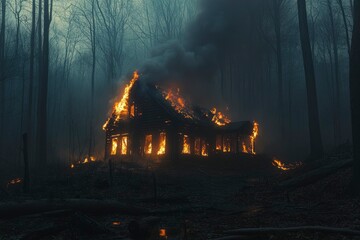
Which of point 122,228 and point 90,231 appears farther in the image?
point 122,228

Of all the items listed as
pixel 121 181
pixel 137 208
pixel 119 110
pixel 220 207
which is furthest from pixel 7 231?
pixel 119 110

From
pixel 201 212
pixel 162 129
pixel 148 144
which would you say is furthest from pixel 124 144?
pixel 201 212

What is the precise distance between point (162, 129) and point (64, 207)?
17377mm

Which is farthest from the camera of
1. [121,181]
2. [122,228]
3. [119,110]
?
[119,110]

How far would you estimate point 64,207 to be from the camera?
8.41 m

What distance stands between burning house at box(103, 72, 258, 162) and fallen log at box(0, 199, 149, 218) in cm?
1548

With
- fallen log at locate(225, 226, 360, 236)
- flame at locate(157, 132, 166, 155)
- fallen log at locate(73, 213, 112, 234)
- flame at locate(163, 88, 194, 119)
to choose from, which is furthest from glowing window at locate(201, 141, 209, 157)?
fallen log at locate(225, 226, 360, 236)

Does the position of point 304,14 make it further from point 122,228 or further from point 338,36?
point 338,36

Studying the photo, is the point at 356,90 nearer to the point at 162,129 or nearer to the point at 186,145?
the point at 162,129

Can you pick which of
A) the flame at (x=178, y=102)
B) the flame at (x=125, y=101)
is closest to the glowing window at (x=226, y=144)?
the flame at (x=178, y=102)

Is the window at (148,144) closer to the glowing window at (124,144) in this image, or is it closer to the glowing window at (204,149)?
the glowing window at (124,144)

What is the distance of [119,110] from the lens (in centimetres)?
2862

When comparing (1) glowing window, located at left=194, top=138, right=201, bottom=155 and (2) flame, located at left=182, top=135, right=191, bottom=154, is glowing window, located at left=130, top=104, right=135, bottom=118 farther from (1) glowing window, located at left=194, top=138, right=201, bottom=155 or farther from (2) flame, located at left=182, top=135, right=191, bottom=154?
(1) glowing window, located at left=194, top=138, right=201, bottom=155

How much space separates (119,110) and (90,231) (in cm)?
Result: 2226
